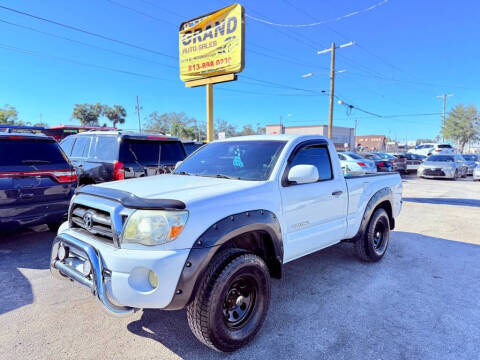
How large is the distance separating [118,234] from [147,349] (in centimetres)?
103

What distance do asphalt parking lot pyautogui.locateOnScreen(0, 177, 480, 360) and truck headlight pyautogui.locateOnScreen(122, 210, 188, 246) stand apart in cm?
100

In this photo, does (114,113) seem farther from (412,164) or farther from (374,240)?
(374,240)

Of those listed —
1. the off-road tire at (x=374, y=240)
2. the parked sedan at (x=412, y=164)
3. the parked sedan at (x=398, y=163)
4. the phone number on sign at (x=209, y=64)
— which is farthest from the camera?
the parked sedan at (x=412, y=164)

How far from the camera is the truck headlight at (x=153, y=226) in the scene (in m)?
2.12

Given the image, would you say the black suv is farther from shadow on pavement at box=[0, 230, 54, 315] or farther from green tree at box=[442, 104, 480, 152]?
green tree at box=[442, 104, 480, 152]

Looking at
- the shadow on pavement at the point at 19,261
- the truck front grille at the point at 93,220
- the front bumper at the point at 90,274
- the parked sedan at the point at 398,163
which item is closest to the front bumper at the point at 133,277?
the front bumper at the point at 90,274

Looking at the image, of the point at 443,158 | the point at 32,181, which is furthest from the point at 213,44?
the point at 443,158

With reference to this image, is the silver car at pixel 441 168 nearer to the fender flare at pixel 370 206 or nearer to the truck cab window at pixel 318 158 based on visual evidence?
the fender flare at pixel 370 206

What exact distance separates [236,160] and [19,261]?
3431 mm

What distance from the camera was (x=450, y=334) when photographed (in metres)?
2.71

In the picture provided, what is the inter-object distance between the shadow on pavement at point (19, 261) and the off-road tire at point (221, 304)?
2125mm

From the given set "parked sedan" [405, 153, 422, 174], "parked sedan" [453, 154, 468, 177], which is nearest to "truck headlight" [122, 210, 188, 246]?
"parked sedan" [453, 154, 468, 177]

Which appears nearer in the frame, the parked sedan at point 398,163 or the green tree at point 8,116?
the parked sedan at point 398,163

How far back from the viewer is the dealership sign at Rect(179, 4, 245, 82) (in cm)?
874
